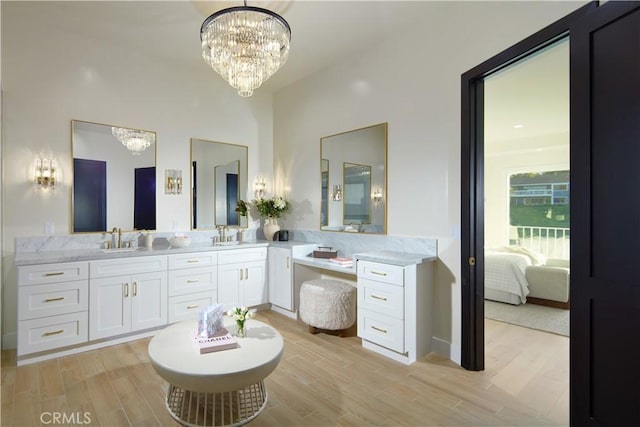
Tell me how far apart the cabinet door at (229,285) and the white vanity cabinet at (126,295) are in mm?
596

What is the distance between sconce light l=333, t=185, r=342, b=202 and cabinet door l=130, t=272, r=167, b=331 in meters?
2.03

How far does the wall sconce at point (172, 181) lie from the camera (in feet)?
12.5

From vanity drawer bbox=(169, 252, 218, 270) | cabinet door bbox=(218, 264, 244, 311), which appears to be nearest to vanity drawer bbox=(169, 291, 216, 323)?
cabinet door bbox=(218, 264, 244, 311)

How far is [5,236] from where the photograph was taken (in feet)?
9.49

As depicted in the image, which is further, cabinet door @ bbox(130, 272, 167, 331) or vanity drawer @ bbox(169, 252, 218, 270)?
vanity drawer @ bbox(169, 252, 218, 270)

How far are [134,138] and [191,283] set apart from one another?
→ 1.72 m

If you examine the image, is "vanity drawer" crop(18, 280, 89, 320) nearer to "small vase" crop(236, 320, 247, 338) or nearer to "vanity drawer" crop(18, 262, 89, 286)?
"vanity drawer" crop(18, 262, 89, 286)

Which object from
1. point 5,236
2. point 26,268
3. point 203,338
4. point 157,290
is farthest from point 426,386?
point 5,236

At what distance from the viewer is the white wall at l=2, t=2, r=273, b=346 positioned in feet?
9.66

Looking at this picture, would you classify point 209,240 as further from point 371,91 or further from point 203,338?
point 371,91

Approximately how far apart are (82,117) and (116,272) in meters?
1.63

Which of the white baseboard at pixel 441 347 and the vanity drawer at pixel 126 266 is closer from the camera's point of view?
the white baseboard at pixel 441 347

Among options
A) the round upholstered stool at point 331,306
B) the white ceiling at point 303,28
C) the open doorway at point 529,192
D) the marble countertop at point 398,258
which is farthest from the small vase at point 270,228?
the open doorway at point 529,192

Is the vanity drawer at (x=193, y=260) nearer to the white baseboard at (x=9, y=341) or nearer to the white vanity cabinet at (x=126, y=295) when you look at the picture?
the white vanity cabinet at (x=126, y=295)
